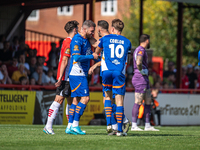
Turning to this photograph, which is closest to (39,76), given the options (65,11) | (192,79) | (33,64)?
(33,64)

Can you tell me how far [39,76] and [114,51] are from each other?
7.36 meters

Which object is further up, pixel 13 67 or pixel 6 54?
pixel 6 54

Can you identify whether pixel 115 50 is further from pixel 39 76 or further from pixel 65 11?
pixel 65 11

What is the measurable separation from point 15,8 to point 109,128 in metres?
14.0

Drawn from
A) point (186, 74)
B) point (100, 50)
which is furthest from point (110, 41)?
point (186, 74)

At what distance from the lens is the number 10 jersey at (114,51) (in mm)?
7645

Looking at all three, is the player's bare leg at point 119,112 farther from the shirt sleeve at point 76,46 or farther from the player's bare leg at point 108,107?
the shirt sleeve at point 76,46

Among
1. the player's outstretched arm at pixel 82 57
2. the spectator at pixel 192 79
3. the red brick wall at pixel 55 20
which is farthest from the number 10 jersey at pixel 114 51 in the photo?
the red brick wall at pixel 55 20

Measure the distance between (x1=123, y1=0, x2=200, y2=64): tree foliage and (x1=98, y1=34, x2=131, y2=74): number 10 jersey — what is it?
33.6 meters

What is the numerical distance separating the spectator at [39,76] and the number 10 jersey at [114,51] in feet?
23.1

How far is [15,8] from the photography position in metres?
20.4

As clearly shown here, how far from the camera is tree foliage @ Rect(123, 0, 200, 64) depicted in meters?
41.4

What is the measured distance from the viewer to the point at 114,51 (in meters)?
7.65

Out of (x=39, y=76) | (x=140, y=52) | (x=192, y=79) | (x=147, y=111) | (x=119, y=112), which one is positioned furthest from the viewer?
(x=192, y=79)
